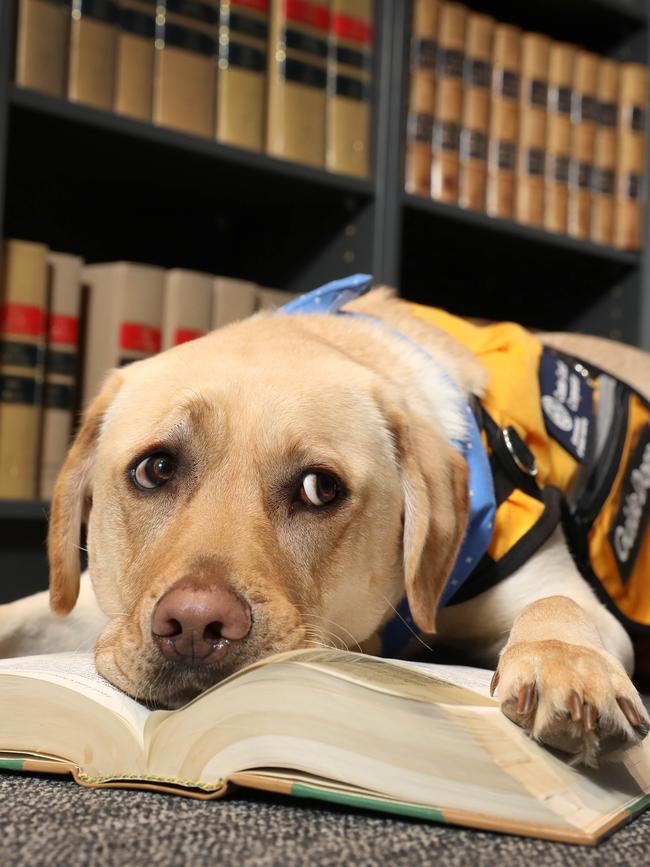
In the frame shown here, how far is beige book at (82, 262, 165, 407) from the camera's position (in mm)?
2457

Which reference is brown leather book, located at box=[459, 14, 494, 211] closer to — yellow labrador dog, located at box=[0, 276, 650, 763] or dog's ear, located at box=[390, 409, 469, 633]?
yellow labrador dog, located at box=[0, 276, 650, 763]

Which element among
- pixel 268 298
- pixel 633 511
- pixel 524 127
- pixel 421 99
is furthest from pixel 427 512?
pixel 524 127

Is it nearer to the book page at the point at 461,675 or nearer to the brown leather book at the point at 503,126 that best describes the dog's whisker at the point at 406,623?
the book page at the point at 461,675

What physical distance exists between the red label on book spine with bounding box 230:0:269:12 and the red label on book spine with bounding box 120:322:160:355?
842 mm

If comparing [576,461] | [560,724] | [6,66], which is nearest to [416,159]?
[6,66]

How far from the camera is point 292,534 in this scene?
1.17 metres

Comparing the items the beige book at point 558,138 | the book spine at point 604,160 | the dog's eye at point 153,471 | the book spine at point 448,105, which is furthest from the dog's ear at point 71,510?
the book spine at point 604,160

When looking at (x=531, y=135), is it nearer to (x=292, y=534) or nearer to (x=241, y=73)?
(x=241, y=73)

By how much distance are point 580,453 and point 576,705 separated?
0.83 meters

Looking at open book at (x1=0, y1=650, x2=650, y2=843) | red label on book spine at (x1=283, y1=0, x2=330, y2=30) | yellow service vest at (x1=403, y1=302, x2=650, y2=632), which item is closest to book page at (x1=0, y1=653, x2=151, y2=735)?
open book at (x1=0, y1=650, x2=650, y2=843)

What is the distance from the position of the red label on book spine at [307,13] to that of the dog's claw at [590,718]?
2.26 meters

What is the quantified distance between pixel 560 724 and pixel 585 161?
2.76m

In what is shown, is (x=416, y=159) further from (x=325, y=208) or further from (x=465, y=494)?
(x=465, y=494)

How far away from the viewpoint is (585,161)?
10.7ft
